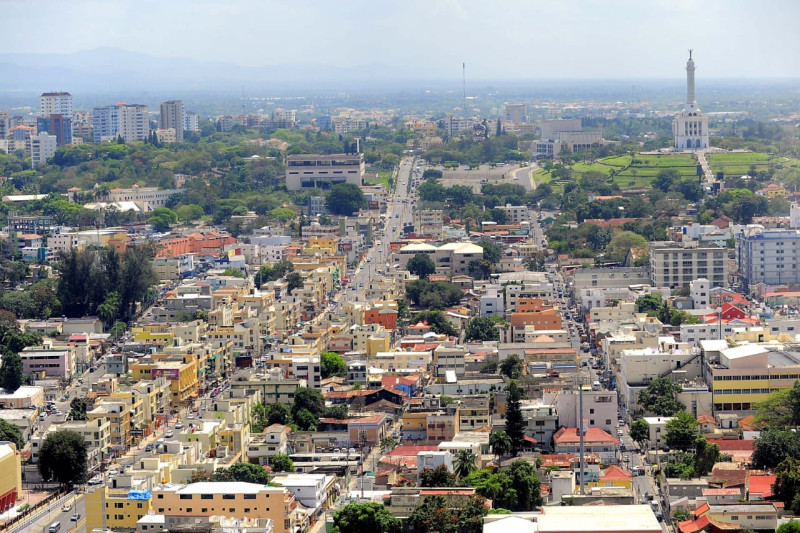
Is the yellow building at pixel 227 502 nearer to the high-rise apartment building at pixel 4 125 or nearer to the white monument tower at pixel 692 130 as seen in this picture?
the white monument tower at pixel 692 130

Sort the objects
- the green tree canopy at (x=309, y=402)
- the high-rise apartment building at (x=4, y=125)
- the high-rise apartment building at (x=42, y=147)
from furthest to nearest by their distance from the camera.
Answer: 1. the high-rise apartment building at (x=4, y=125)
2. the high-rise apartment building at (x=42, y=147)
3. the green tree canopy at (x=309, y=402)

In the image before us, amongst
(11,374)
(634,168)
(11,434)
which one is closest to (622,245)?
(11,374)

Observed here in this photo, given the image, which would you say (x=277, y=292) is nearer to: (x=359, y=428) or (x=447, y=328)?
(x=447, y=328)

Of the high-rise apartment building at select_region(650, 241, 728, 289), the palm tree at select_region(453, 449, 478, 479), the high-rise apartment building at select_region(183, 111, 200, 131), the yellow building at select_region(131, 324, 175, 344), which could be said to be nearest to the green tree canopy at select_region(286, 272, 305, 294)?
the yellow building at select_region(131, 324, 175, 344)

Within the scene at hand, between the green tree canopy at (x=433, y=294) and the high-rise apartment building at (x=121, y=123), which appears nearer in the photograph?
the green tree canopy at (x=433, y=294)

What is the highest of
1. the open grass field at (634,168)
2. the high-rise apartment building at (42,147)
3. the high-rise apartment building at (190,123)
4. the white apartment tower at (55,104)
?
the white apartment tower at (55,104)

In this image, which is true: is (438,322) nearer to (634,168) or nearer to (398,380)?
(398,380)

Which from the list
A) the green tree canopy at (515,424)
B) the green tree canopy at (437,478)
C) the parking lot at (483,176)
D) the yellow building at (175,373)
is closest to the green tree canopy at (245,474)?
the green tree canopy at (437,478)

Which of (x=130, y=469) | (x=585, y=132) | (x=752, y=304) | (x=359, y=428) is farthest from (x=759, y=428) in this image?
(x=585, y=132)
